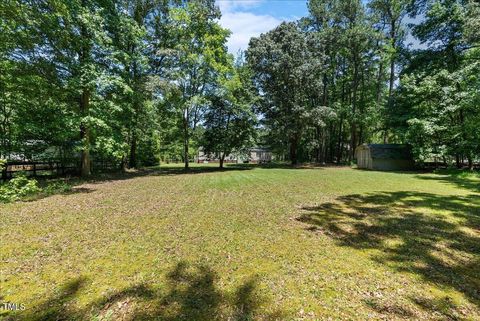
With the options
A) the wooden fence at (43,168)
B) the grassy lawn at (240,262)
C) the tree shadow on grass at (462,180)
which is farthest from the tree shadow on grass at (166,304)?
the wooden fence at (43,168)

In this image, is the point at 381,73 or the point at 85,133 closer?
the point at 85,133

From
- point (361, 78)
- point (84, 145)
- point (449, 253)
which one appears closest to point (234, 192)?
point (449, 253)

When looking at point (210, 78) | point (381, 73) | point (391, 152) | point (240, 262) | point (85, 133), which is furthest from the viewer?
point (381, 73)

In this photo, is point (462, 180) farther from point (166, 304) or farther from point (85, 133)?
point (85, 133)

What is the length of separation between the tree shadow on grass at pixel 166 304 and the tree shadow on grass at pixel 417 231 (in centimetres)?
212

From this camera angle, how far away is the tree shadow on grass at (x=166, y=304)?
264 centimetres

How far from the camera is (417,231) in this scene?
5.29 meters

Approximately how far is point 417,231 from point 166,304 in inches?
219

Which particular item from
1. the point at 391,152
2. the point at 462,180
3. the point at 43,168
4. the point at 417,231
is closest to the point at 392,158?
the point at 391,152

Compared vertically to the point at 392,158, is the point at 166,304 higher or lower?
lower

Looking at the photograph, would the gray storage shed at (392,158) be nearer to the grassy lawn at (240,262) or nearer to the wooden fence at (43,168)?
the grassy lawn at (240,262)

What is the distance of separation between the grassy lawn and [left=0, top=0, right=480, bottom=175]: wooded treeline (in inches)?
306

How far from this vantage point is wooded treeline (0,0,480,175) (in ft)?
38.1

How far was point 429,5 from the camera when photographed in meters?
21.1
